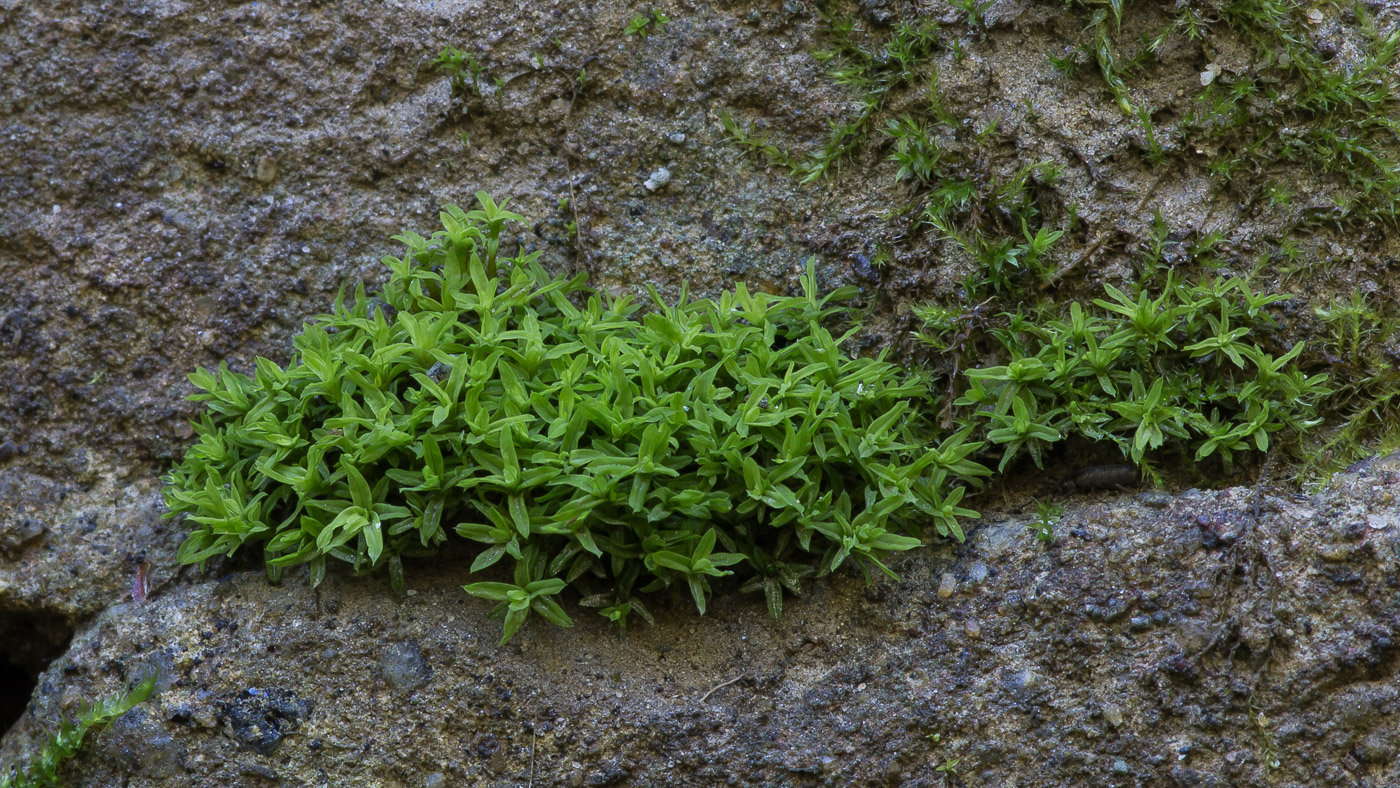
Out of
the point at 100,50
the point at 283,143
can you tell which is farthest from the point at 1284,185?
the point at 100,50

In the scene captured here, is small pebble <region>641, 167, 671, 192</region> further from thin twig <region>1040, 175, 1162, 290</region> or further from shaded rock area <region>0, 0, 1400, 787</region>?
thin twig <region>1040, 175, 1162, 290</region>

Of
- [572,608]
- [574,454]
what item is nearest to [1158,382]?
[574,454]

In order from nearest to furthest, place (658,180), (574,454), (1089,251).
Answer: (574,454) → (1089,251) → (658,180)

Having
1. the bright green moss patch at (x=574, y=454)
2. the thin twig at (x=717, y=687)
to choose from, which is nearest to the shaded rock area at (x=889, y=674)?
the thin twig at (x=717, y=687)

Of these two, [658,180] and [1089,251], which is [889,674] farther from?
[658,180]

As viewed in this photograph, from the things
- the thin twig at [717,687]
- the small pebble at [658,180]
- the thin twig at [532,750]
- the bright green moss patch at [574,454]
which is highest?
the small pebble at [658,180]

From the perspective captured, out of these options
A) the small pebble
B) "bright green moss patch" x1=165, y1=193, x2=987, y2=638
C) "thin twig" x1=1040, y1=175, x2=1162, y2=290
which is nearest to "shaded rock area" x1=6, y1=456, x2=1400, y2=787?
"bright green moss patch" x1=165, y1=193, x2=987, y2=638

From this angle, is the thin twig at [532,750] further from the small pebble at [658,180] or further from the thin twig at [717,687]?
the small pebble at [658,180]

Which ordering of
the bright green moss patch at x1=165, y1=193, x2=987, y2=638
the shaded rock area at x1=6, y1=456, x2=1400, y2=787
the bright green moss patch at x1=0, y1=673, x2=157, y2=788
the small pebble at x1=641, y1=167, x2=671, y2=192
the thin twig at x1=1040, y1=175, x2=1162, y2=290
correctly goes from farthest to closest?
the small pebble at x1=641, y1=167, x2=671, y2=192 < the thin twig at x1=1040, y1=175, x2=1162, y2=290 < the bright green moss patch at x1=0, y1=673, x2=157, y2=788 < the bright green moss patch at x1=165, y1=193, x2=987, y2=638 < the shaded rock area at x1=6, y1=456, x2=1400, y2=787

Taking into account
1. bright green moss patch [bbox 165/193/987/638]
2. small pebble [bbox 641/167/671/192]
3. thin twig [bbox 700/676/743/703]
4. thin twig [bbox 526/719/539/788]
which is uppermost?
small pebble [bbox 641/167/671/192]
